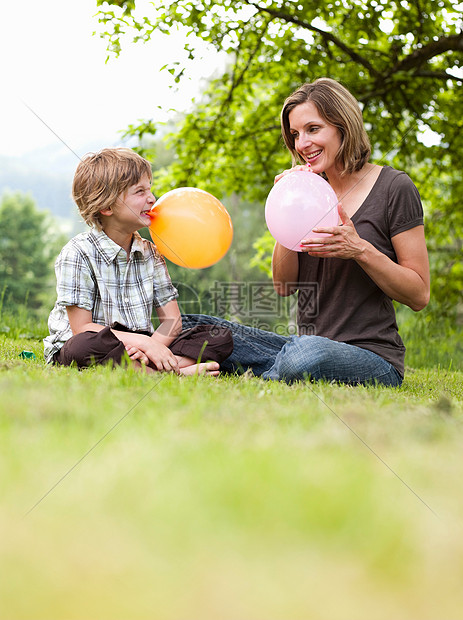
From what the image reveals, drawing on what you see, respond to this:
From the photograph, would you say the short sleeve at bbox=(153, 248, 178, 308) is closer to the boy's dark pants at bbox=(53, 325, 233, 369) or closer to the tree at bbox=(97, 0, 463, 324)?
the boy's dark pants at bbox=(53, 325, 233, 369)

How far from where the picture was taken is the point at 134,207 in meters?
2.82

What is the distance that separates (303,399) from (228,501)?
0.89 meters

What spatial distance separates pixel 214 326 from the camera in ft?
9.52

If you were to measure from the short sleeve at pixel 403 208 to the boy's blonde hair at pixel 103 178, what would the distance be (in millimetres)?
1254

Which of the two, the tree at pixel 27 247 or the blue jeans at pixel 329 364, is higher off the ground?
the blue jeans at pixel 329 364

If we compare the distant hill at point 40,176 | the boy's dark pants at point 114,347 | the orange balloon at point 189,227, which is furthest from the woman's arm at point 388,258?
the distant hill at point 40,176

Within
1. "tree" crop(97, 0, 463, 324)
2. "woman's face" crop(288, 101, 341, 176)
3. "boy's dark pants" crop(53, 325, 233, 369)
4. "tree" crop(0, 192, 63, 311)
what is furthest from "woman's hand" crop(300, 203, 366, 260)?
"tree" crop(0, 192, 63, 311)

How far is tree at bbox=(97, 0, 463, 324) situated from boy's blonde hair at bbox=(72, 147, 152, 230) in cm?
190

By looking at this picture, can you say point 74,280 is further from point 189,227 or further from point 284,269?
point 284,269

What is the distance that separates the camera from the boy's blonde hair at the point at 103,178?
9.18ft

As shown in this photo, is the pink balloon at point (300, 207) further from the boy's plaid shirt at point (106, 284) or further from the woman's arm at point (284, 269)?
the boy's plaid shirt at point (106, 284)

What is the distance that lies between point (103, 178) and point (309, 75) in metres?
3.06

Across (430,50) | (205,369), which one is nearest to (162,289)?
(205,369)

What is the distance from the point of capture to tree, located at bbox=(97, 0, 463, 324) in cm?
465
